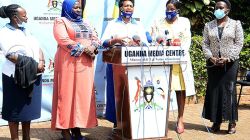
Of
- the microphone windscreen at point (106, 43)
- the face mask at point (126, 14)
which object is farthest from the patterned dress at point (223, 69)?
the microphone windscreen at point (106, 43)

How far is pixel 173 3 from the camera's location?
5.87 m

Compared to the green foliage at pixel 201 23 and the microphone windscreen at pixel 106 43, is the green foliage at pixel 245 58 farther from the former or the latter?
the microphone windscreen at pixel 106 43

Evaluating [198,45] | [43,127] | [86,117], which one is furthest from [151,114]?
[198,45]

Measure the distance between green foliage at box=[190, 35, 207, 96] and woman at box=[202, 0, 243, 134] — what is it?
2.18 meters

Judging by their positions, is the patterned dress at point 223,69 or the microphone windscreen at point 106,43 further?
the patterned dress at point 223,69

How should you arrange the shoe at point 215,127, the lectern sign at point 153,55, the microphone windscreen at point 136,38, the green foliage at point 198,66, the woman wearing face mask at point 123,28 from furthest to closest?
the green foliage at point 198,66 → the shoe at point 215,127 → the woman wearing face mask at point 123,28 → the microphone windscreen at point 136,38 → the lectern sign at point 153,55

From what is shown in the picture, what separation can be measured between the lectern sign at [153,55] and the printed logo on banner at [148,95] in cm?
27

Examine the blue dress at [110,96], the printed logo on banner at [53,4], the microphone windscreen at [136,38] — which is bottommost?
the blue dress at [110,96]

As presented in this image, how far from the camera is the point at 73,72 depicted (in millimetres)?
5246

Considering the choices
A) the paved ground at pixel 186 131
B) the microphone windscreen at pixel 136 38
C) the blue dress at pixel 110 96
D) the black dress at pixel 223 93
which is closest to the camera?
the microphone windscreen at pixel 136 38

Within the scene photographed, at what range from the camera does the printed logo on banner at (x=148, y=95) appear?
4.90 meters

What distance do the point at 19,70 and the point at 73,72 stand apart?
0.72 metres

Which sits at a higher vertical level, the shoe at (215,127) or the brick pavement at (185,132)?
the shoe at (215,127)

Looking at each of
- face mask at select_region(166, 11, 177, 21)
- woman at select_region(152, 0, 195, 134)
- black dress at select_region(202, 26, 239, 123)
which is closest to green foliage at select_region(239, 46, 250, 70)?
black dress at select_region(202, 26, 239, 123)
